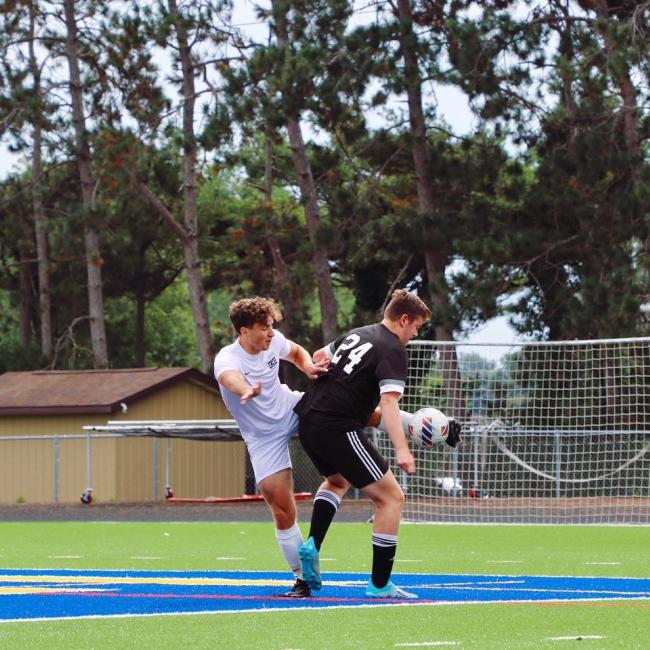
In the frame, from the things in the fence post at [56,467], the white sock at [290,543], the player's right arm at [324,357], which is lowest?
the fence post at [56,467]

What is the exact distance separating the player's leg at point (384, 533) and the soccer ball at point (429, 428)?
64cm

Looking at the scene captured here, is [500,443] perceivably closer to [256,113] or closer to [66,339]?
[256,113]

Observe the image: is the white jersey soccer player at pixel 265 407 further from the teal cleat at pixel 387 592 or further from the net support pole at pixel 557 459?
the net support pole at pixel 557 459

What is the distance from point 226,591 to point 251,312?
6.02 ft

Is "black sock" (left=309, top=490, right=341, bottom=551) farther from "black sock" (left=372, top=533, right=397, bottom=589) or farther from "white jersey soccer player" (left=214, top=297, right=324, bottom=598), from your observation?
"black sock" (left=372, top=533, right=397, bottom=589)

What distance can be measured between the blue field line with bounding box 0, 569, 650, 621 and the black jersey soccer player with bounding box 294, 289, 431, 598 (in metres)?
0.32

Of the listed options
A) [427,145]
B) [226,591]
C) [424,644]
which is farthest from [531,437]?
[424,644]

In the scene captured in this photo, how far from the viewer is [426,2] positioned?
35.4 meters

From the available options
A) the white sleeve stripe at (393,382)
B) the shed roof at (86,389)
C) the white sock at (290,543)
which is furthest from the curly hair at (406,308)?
the shed roof at (86,389)

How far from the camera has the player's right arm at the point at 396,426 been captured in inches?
362

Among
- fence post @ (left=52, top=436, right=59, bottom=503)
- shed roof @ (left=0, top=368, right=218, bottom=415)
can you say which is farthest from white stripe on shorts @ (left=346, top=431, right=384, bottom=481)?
shed roof @ (left=0, top=368, right=218, bottom=415)

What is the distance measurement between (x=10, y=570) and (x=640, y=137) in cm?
2291

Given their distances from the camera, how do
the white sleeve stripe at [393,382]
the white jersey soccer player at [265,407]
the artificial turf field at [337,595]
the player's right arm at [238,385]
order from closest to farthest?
the artificial turf field at [337,595]
the white sleeve stripe at [393,382]
the player's right arm at [238,385]
the white jersey soccer player at [265,407]

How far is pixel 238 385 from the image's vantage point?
9555 millimetres
